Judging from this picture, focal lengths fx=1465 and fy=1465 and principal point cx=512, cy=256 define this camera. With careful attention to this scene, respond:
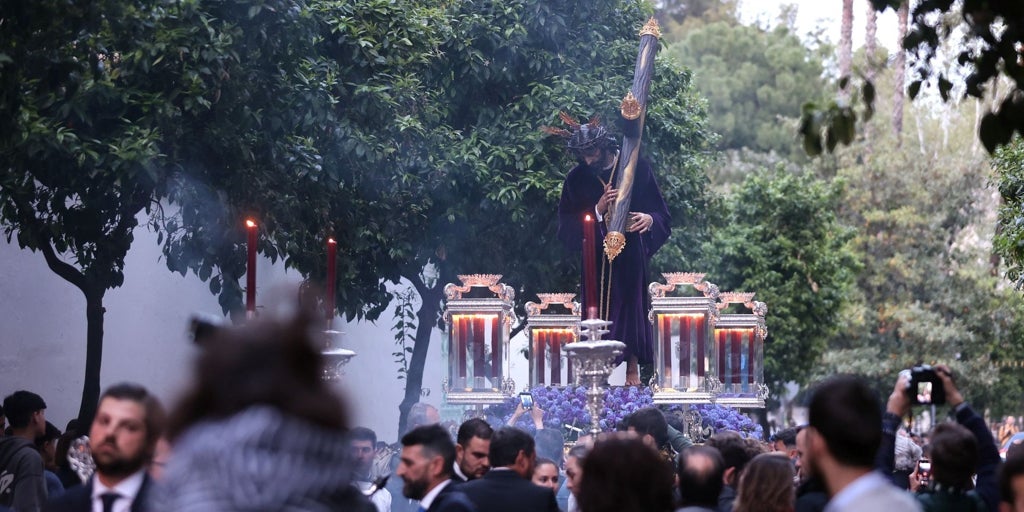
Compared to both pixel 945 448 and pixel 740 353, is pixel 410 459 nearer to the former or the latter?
pixel 945 448

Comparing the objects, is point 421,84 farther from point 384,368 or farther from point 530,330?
point 384,368

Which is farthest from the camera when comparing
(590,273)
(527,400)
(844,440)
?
(527,400)

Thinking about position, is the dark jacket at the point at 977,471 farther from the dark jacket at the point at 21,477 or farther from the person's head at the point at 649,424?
the dark jacket at the point at 21,477

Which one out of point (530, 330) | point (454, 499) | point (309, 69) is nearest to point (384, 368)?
point (309, 69)

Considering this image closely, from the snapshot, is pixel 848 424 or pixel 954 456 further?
pixel 954 456

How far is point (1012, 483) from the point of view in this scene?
17.6ft

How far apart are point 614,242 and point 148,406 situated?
756 cm

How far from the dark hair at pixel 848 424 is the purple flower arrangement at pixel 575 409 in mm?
7357

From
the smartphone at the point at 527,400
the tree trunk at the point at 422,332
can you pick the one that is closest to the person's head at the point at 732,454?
the smartphone at the point at 527,400

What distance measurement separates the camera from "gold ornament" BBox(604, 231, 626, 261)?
40.8 ft

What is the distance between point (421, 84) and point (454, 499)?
13.9 meters

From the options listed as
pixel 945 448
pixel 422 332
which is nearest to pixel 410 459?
pixel 945 448

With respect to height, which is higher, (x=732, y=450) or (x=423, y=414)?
(x=732, y=450)

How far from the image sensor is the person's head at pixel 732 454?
24.0 ft
